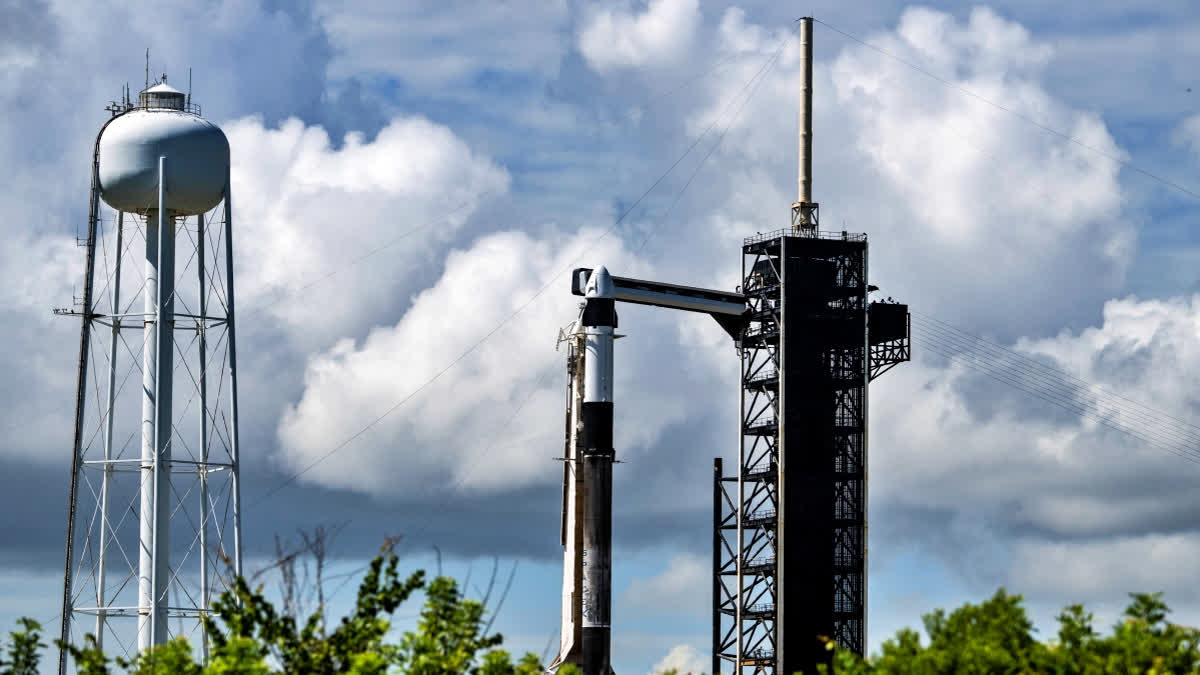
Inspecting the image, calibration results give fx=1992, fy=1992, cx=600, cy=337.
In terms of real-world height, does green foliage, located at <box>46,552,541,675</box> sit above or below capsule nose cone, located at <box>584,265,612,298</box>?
below

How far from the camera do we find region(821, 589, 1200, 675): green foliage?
33.9 m

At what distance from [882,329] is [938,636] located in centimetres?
5407

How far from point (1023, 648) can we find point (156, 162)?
4423cm

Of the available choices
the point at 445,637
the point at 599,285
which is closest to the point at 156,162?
the point at 599,285

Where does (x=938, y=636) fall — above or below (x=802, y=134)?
below

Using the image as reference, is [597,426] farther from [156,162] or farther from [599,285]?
[156,162]

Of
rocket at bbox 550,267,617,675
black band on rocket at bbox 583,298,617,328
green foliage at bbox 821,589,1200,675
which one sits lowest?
green foliage at bbox 821,589,1200,675

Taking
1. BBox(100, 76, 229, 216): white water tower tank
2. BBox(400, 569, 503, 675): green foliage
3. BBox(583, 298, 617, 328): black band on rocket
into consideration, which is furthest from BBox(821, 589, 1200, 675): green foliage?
BBox(583, 298, 617, 328): black band on rocket

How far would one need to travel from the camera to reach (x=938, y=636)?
3734cm

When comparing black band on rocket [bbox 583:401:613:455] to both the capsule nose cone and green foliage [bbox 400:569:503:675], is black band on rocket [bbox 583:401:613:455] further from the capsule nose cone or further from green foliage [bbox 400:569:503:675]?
green foliage [bbox 400:569:503:675]

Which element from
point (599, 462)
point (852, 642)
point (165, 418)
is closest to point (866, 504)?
point (852, 642)

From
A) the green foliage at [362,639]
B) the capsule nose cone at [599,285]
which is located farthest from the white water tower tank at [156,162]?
the green foliage at [362,639]

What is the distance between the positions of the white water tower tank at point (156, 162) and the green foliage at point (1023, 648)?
41391 millimetres

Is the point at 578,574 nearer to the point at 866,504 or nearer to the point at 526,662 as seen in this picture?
the point at 866,504
